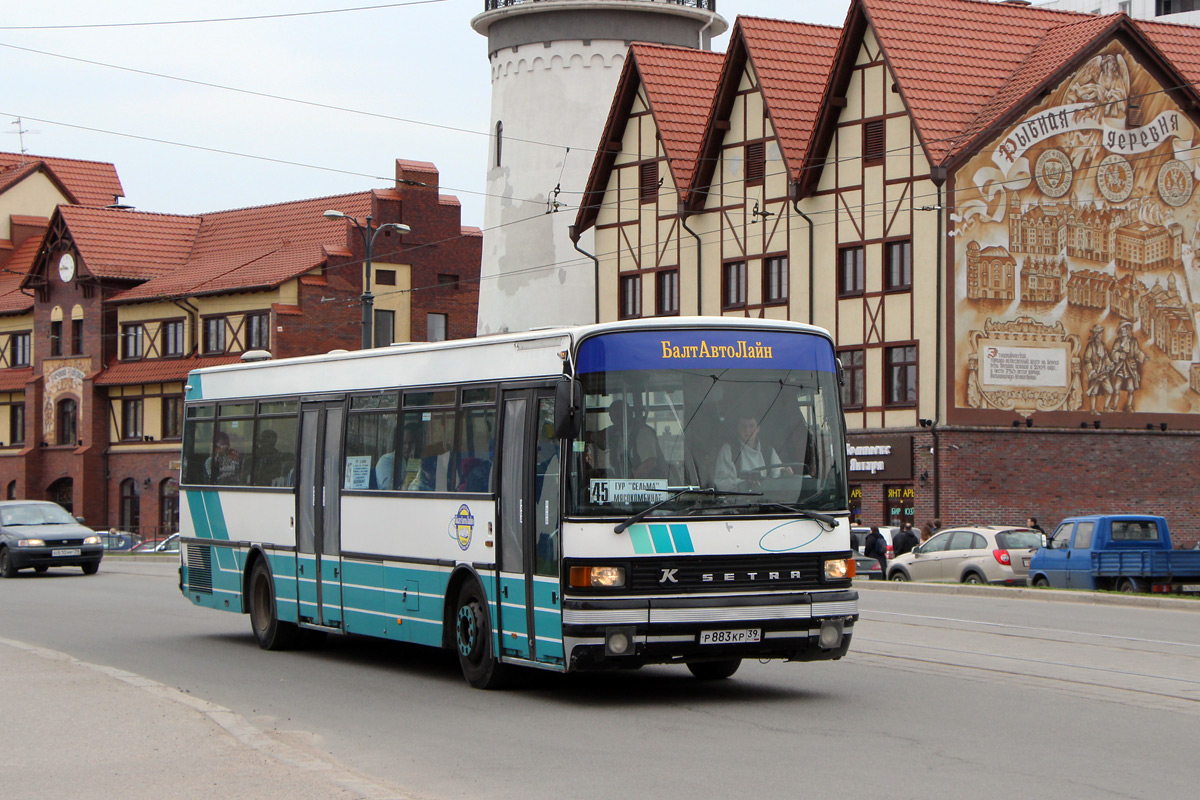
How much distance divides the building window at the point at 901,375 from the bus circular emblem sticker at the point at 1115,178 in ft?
21.9

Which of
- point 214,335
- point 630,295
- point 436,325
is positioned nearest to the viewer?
point 630,295

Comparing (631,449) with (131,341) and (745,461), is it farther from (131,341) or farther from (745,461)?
(131,341)

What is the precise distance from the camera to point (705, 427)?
1269cm

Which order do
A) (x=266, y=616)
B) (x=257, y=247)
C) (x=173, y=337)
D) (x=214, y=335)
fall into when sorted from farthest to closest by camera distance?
1. (x=257, y=247)
2. (x=173, y=337)
3. (x=214, y=335)
4. (x=266, y=616)

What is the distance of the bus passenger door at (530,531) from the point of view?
1277cm

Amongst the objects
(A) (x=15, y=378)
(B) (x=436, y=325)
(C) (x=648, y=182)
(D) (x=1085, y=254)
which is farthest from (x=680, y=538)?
(A) (x=15, y=378)

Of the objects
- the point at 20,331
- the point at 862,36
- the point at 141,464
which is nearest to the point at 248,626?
the point at 862,36

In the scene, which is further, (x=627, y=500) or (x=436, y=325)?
(x=436, y=325)

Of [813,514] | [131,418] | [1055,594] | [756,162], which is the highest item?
[756,162]

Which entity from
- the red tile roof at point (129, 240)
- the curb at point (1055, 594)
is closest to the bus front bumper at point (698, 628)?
the curb at point (1055, 594)

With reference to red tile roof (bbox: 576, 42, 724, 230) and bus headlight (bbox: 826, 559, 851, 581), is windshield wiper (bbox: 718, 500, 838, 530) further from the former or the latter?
red tile roof (bbox: 576, 42, 724, 230)

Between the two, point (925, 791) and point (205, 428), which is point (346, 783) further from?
point (205, 428)

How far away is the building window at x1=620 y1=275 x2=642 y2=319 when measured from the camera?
51.5 meters

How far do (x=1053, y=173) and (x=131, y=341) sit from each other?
3833 centimetres
